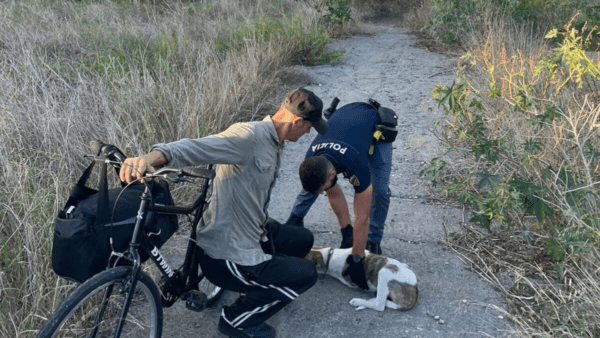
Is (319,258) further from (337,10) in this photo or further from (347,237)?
(337,10)

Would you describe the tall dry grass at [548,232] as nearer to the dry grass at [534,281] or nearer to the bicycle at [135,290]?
the dry grass at [534,281]

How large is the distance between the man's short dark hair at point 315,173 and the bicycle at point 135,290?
65 centimetres

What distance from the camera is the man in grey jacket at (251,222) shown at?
304 centimetres

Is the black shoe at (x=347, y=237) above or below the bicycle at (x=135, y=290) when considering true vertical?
below

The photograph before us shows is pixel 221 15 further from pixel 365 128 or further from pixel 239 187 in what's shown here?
pixel 239 187

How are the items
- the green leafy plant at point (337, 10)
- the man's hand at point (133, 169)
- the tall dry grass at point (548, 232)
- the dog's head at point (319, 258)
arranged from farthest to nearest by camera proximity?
1. the green leafy plant at point (337, 10)
2. the dog's head at point (319, 258)
3. the tall dry grass at point (548, 232)
4. the man's hand at point (133, 169)

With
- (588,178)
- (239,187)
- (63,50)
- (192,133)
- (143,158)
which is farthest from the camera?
(63,50)

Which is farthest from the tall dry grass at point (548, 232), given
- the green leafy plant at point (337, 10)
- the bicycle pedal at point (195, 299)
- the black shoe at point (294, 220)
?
the green leafy plant at point (337, 10)

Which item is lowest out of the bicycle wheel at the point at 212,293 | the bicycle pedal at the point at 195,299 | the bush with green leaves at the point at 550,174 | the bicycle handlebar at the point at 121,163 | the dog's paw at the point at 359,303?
the dog's paw at the point at 359,303

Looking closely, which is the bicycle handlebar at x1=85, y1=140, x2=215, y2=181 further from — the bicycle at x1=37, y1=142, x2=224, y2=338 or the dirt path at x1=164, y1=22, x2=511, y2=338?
the dirt path at x1=164, y1=22, x2=511, y2=338

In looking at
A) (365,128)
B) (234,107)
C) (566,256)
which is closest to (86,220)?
(365,128)

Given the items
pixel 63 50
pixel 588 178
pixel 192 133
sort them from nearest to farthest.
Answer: pixel 588 178, pixel 192 133, pixel 63 50

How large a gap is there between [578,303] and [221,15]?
31.7ft

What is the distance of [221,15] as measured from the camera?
11.7m
